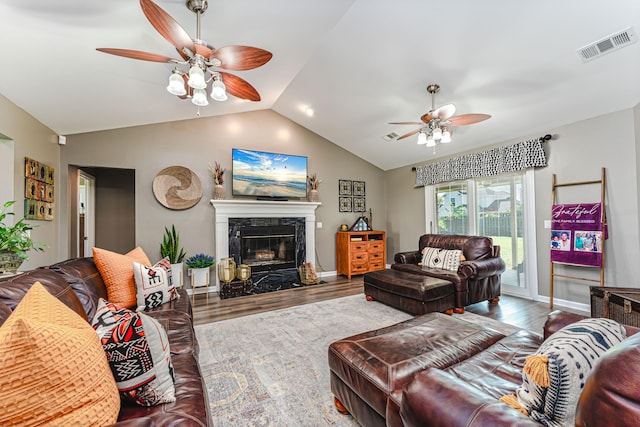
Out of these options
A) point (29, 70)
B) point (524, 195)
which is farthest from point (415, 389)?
point (524, 195)

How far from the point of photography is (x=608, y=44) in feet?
7.60

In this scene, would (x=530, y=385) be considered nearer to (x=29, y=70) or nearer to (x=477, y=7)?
(x=477, y=7)

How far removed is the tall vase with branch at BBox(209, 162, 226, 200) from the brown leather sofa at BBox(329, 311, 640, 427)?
3454 millimetres

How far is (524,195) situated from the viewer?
153 inches

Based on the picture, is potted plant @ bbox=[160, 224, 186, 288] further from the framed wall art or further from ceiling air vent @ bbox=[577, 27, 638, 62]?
ceiling air vent @ bbox=[577, 27, 638, 62]

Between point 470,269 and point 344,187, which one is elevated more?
point 344,187

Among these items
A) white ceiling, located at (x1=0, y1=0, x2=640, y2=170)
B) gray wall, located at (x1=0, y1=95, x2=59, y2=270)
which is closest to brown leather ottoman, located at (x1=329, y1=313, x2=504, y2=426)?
white ceiling, located at (x1=0, y1=0, x2=640, y2=170)

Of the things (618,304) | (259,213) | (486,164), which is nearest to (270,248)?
(259,213)

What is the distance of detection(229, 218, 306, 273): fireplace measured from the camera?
4.57 metres

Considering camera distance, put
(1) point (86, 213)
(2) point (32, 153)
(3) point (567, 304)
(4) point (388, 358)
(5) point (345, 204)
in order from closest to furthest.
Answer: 1. (4) point (388, 358)
2. (2) point (32, 153)
3. (3) point (567, 304)
4. (1) point (86, 213)
5. (5) point (345, 204)

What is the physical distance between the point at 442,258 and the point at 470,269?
595 mm

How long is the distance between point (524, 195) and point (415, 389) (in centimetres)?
407

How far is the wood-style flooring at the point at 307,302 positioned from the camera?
3076 millimetres

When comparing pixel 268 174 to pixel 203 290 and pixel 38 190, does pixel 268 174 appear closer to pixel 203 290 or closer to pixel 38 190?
pixel 203 290
